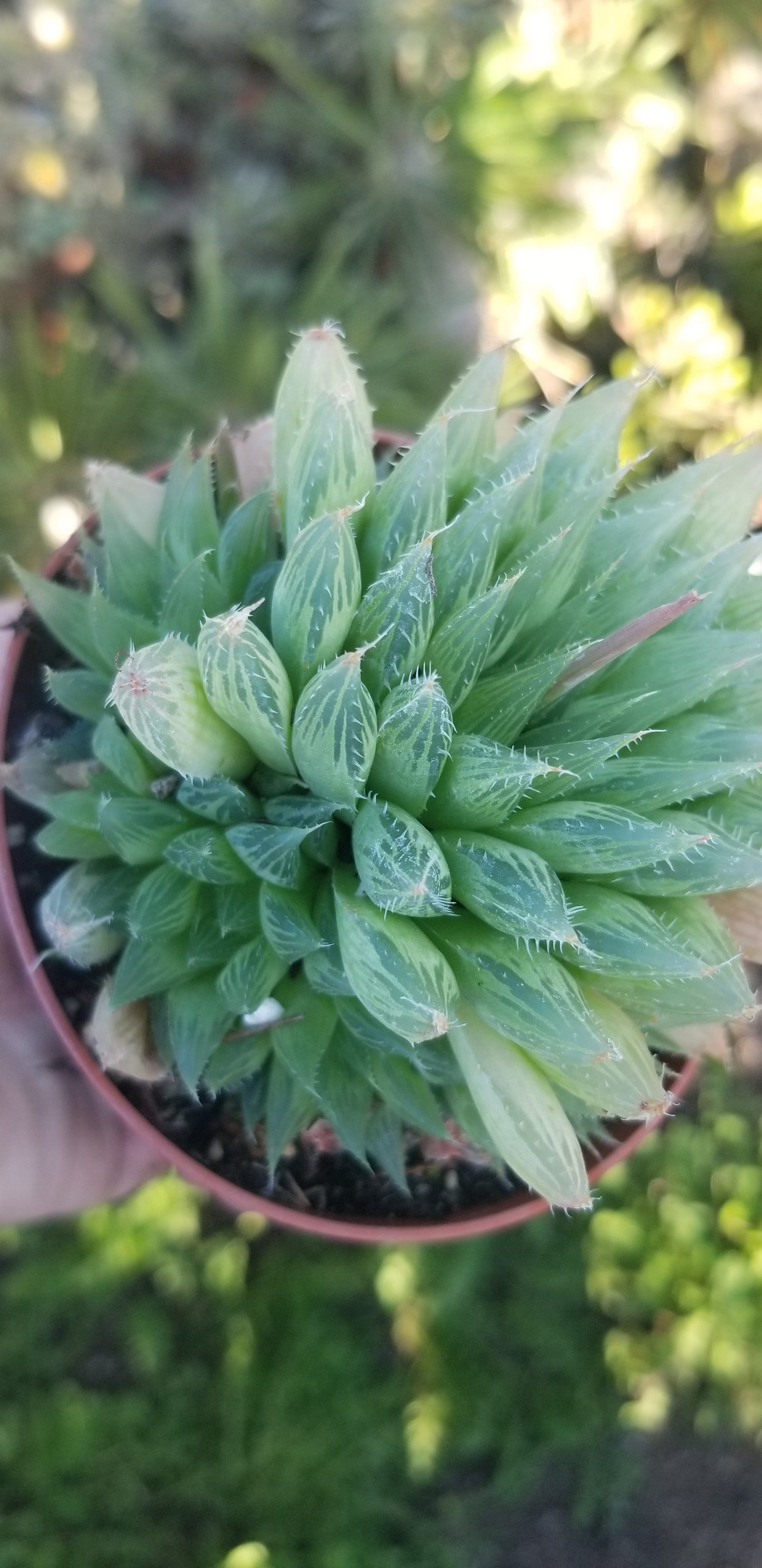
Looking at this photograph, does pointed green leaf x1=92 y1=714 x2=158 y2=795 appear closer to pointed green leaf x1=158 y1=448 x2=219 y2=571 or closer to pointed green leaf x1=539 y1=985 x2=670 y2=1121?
pointed green leaf x1=158 y1=448 x2=219 y2=571

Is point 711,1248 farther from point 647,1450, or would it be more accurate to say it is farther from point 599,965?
point 599,965

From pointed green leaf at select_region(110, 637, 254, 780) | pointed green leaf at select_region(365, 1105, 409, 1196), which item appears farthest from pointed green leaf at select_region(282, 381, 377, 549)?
pointed green leaf at select_region(365, 1105, 409, 1196)

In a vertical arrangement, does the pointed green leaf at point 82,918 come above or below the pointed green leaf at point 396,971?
below

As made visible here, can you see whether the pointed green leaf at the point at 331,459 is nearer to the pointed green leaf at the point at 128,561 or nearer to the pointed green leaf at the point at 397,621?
the pointed green leaf at the point at 397,621

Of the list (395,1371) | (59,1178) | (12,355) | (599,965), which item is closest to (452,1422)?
(395,1371)

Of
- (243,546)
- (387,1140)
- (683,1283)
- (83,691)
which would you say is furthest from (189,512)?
(683,1283)

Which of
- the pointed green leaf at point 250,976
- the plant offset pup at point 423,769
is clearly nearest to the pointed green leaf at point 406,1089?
the plant offset pup at point 423,769
